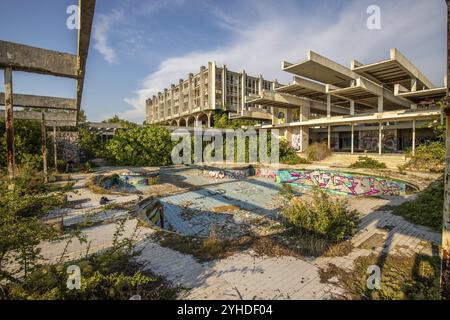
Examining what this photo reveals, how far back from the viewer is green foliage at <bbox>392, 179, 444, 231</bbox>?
5723 mm

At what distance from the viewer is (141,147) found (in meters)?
19.6

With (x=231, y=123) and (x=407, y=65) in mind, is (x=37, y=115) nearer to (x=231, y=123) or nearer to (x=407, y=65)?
(x=231, y=123)

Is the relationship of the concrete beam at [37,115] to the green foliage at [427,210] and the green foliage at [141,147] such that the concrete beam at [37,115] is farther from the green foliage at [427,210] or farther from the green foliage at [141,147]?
the green foliage at [427,210]

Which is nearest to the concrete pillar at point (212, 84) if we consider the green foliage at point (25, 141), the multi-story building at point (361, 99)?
the multi-story building at point (361, 99)

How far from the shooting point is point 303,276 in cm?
355

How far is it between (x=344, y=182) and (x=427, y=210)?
7.53 meters

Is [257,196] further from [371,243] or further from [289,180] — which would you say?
[371,243]

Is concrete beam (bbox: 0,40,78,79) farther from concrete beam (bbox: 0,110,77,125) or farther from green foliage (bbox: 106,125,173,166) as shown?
green foliage (bbox: 106,125,173,166)

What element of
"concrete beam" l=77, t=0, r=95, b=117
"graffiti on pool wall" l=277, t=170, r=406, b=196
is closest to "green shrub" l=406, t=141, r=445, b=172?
"graffiti on pool wall" l=277, t=170, r=406, b=196

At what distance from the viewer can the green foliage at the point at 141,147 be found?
19066 millimetres

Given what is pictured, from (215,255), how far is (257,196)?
7.71m
